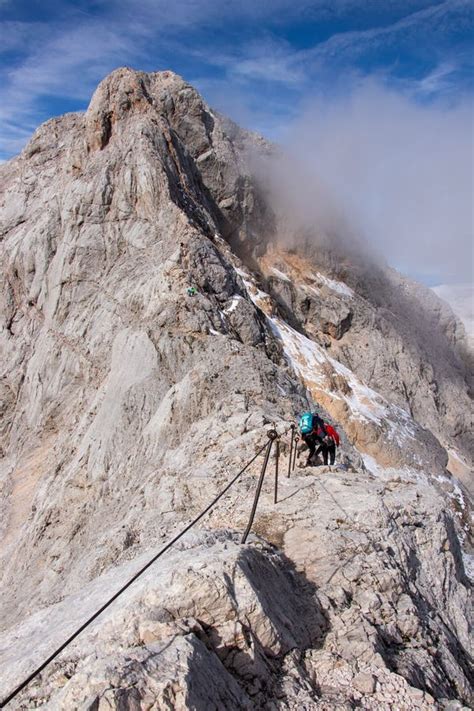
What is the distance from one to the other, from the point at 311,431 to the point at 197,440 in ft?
12.7

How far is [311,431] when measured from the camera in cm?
1214

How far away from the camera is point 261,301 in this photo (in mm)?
33906

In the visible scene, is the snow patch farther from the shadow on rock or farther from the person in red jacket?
the shadow on rock

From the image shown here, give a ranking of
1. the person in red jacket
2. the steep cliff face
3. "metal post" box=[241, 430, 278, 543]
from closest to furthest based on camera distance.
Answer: the steep cliff face < "metal post" box=[241, 430, 278, 543] < the person in red jacket

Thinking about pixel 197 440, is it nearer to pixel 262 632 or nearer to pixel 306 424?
pixel 306 424

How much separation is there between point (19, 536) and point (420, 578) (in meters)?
15.6

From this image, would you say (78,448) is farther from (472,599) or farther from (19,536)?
(472,599)

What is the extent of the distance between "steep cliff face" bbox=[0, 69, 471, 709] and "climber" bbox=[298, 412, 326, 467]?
39.8 inches

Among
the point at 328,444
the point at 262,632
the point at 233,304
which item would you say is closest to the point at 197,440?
the point at 328,444

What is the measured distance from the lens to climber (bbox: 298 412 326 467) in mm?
12141

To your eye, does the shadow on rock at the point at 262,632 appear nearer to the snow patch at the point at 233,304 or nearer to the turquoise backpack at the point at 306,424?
the turquoise backpack at the point at 306,424

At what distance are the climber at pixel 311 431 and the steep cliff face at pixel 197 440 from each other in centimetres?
101

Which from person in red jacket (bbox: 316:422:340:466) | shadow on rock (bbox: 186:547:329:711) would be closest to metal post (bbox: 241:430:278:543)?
shadow on rock (bbox: 186:547:329:711)

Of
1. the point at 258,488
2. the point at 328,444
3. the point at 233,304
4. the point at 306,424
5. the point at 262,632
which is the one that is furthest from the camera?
the point at 233,304
